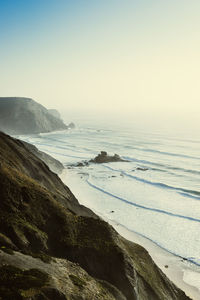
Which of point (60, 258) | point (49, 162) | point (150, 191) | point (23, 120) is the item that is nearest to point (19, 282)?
point (60, 258)

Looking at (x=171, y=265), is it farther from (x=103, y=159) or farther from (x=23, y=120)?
(x=23, y=120)

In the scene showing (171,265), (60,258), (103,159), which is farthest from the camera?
(103,159)

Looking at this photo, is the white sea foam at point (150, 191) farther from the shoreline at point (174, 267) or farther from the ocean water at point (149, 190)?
the shoreline at point (174, 267)

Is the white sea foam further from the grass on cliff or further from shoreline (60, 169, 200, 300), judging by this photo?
the grass on cliff

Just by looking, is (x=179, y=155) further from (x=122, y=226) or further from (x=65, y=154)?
(x=122, y=226)

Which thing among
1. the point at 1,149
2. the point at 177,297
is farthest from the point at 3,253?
the point at 1,149
